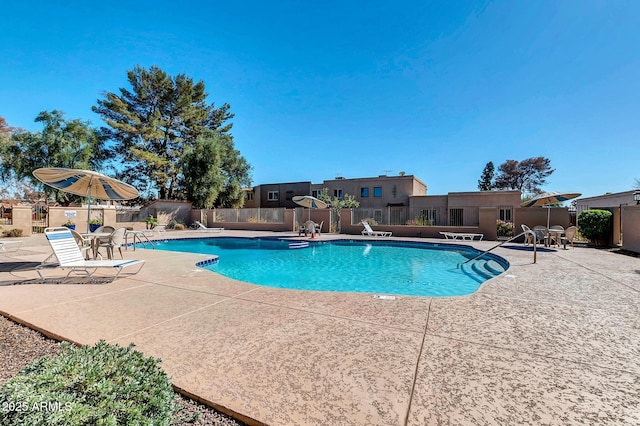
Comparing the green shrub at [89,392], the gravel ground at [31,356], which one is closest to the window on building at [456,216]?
the gravel ground at [31,356]

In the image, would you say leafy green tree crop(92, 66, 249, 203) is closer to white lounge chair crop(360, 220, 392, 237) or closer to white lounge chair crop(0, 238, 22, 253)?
white lounge chair crop(0, 238, 22, 253)

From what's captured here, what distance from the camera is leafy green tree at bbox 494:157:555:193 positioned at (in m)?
34.6

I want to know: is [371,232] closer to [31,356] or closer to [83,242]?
[83,242]

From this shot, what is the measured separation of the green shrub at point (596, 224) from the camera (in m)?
11.5

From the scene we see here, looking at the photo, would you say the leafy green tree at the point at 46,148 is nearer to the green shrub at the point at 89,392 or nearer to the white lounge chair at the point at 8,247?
the white lounge chair at the point at 8,247

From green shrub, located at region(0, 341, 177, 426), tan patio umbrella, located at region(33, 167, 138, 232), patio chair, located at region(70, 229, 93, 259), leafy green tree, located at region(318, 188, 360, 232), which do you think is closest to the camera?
green shrub, located at region(0, 341, 177, 426)

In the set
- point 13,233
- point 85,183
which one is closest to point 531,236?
point 85,183

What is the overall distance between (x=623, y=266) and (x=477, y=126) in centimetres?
1565

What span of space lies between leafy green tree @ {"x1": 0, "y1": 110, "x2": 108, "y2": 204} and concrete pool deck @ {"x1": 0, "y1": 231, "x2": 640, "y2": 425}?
66.8ft

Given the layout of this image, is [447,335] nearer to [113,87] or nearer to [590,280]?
[590,280]

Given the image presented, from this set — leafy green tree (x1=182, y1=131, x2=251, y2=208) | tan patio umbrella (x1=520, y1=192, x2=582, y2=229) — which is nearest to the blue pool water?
tan patio umbrella (x1=520, y1=192, x2=582, y2=229)

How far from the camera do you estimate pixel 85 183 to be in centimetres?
703

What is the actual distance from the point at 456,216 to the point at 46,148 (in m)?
30.6

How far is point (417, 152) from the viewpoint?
27406mm
